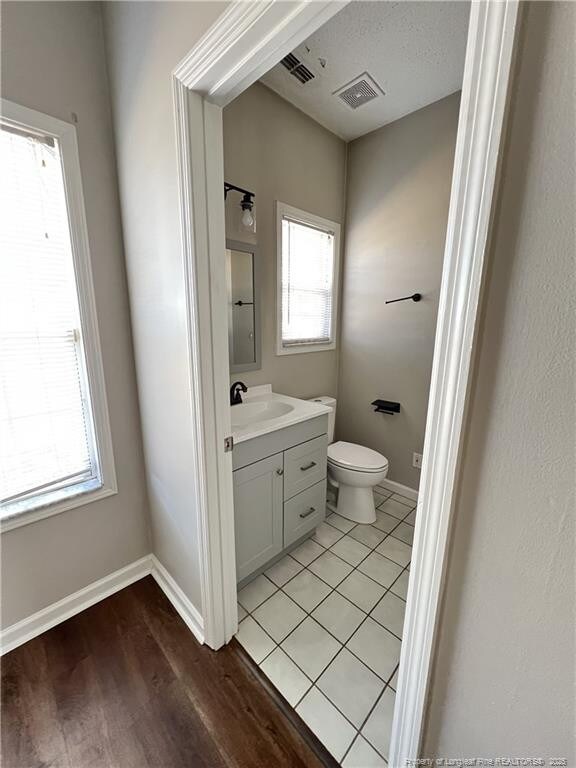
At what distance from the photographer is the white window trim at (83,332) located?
1181mm

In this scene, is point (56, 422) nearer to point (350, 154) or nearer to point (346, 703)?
point (346, 703)

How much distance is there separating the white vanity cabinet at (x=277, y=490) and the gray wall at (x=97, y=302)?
0.62m

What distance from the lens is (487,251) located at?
1.59 ft

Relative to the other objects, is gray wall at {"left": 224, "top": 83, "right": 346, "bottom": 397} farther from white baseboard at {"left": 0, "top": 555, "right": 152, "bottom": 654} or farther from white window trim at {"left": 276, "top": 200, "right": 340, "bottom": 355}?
white baseboard at {"left": 0, "top": 555, "right": 152, "bottom": 654}

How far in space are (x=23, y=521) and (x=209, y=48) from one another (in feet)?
5.91

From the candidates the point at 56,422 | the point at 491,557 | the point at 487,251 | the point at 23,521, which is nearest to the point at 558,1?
the point at 487,251

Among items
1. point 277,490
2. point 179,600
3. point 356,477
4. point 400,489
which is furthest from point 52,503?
point 400,489

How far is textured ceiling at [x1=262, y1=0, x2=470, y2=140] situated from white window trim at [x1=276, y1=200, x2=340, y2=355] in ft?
2.03

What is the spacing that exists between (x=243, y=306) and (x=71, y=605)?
1.80 meters

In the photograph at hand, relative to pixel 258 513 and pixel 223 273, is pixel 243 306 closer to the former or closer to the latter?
pixel 223 273

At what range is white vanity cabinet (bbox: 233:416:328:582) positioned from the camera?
1.46 meters

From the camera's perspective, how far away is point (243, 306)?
1.93 metres

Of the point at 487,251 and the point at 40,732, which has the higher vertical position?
the point at 487,251

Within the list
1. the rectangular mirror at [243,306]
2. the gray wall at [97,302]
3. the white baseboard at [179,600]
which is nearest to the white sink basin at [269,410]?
the rectangular mirror at [243,306]
